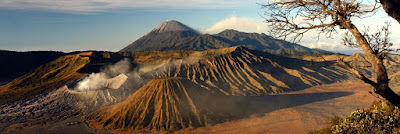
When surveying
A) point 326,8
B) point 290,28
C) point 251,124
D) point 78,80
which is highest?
point 326,8

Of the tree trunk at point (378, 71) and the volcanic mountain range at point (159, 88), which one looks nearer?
the tree trunk at point (378, 71)

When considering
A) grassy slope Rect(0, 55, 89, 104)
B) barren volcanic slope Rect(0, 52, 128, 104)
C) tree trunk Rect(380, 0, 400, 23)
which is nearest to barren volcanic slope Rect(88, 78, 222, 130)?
barren volcanic slope Rect(0, 52, 128, 104)

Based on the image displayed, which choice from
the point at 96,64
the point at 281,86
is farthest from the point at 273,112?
the point at 96,64

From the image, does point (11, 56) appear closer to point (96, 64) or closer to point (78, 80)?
point (96, 64)

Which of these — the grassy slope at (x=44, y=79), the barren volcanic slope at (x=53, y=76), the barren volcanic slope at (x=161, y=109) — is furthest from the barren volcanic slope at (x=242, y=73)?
the grassy slope at (x=44, y=79)

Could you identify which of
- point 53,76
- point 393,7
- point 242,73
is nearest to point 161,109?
point 242,73

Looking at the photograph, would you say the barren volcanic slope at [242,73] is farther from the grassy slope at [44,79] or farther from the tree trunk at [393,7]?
the tree trunk at [393,7]

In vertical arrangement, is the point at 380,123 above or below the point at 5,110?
above
